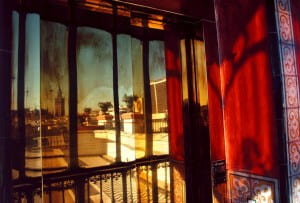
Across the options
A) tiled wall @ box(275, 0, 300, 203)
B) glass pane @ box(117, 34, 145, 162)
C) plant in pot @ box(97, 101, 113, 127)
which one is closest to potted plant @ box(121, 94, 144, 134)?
glass pane @ box(117, 34, 145, 162)

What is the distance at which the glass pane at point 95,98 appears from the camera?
1558mm

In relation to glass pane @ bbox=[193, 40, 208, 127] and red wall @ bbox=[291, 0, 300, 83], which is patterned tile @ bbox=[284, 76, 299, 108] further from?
glass pane @ bbox=[193, 40, 208, 127]

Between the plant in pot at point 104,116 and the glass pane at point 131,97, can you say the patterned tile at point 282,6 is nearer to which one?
the glass pane at point 131,97

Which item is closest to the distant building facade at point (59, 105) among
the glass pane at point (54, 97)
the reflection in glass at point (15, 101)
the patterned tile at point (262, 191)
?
the glass pane at point (54, 97)

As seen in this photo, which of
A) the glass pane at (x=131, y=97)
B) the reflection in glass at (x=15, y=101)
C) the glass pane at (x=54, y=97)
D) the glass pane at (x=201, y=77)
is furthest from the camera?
the glass pane at (x=201, y=77)

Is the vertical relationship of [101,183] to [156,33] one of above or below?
below

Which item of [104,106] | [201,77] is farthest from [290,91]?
[104,106]

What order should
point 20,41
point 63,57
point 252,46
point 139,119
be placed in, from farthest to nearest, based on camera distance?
point 139,119 < point 252,46 < point 63,57 < point 20,41

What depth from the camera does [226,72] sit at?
192 cm

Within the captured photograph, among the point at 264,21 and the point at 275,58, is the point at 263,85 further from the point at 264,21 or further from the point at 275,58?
the point at 264,21

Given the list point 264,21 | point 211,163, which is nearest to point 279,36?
point 264,21

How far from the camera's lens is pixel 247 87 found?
1761 millimetres

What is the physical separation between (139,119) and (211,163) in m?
0.58

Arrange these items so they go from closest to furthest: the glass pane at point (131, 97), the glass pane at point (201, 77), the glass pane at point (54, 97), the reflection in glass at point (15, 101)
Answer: the reflection in glass at point (15, 101)
the glass pane at point (54, 97)
the glass pane at point (131, 97)
the glass pane at point (201, 77)
